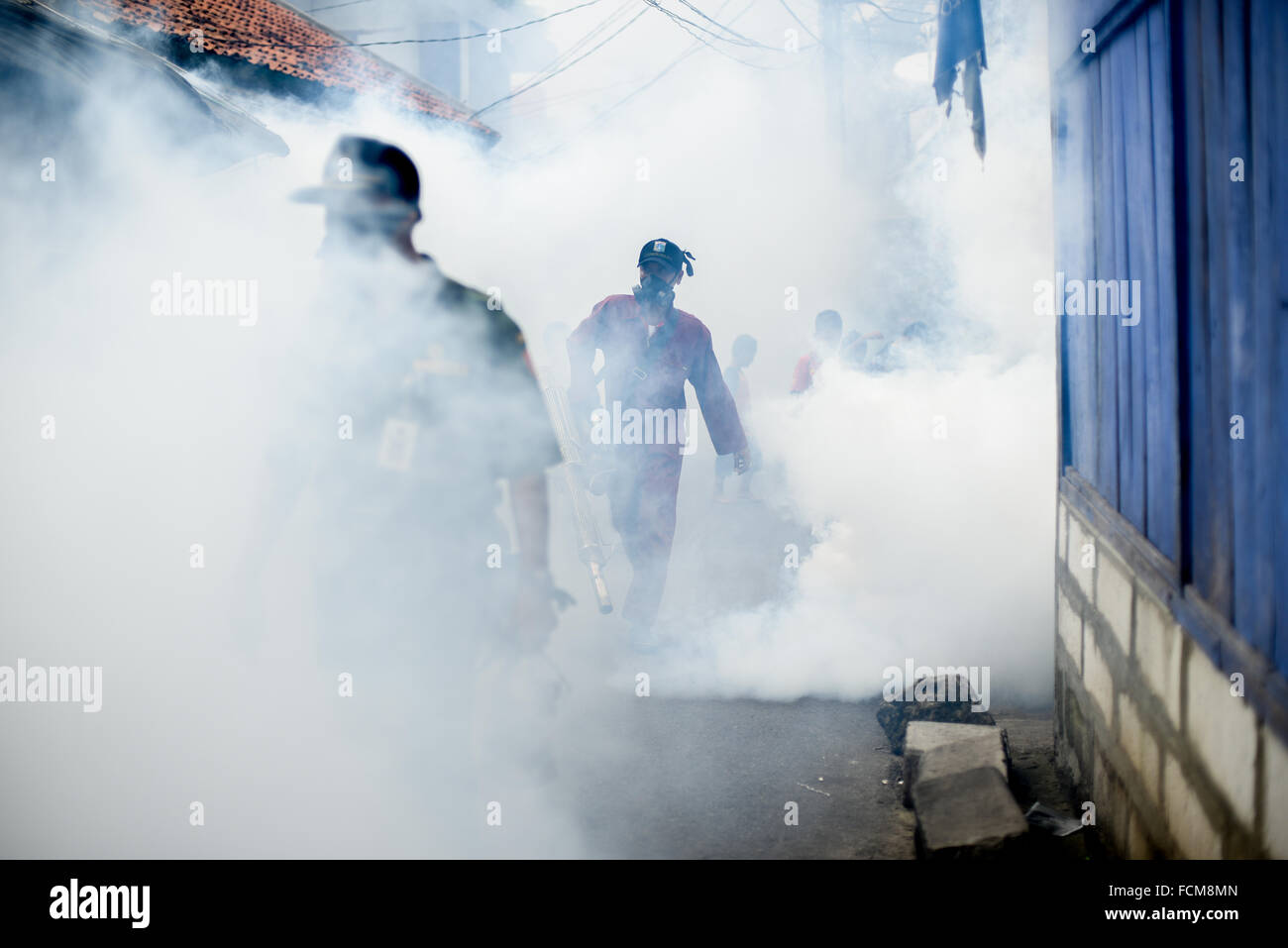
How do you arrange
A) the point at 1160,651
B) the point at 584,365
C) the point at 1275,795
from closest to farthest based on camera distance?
1. the point at 1275,795
2. the point at 1160,651
3. the point at 584,365

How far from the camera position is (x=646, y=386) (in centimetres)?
610

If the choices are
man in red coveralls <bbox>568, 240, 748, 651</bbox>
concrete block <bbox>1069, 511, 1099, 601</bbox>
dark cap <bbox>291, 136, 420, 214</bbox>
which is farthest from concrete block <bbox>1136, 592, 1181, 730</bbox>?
man in red coveralls <bbox>568, 240, 748, 651</bbox>

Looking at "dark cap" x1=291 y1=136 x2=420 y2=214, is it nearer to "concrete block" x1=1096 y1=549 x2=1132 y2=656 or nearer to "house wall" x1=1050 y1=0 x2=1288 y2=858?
"house wall" x1=1050 y1=0 x2=1288 y2=858

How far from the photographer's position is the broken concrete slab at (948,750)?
384 cm

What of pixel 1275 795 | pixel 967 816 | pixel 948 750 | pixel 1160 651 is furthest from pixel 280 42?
pixel 1275 795

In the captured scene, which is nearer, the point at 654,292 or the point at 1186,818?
the point at 1186,818

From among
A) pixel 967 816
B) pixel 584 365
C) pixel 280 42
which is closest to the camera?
pixel 967 816

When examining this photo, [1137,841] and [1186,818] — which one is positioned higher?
[1186,818]

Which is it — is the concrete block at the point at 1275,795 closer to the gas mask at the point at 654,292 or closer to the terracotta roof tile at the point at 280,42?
the gas mask at the point at 654,292

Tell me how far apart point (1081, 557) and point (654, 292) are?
2989 mm

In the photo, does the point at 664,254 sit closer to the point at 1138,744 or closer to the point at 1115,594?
the point at 1115,594

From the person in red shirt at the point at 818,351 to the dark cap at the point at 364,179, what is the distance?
24.5ft

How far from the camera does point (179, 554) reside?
422cm

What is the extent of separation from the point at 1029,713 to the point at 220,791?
3718 mm
